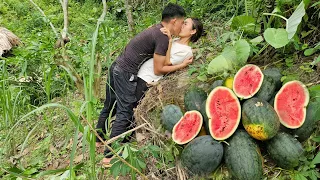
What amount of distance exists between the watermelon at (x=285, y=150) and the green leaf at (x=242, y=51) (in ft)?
2.52

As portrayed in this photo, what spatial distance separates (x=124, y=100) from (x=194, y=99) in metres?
0.85

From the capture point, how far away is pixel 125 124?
10.6ft

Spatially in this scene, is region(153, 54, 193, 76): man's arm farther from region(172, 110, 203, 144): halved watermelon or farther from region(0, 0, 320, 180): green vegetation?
region(172, 110, 203, 144): halved watermelon

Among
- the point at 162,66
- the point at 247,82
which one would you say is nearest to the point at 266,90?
the point at 247,82

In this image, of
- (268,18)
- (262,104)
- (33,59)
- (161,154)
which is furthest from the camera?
(33,59)

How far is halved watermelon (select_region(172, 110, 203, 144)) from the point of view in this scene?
2.40 meters

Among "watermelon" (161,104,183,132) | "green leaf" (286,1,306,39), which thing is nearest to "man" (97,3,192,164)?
"watermelon" (161,104,183,132)

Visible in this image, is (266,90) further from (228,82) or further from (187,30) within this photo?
(187,30)

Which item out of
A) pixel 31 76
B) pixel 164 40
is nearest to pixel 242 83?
pixel 164 40

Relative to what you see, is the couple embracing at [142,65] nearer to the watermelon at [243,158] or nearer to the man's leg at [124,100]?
the man's leg at [124,100]

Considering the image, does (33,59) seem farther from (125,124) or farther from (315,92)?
(315,92)

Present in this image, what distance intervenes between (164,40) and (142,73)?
0.39 metres

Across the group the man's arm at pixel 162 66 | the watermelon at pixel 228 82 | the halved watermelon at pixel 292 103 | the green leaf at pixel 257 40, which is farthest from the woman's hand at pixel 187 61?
the halved watermelon at pixel 292 103

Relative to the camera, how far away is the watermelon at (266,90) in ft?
7.81
